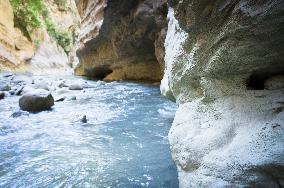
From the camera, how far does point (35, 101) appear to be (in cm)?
621

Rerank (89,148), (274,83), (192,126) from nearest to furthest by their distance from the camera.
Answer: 1. (274,83)
2. (192,126)
3. (89,148)

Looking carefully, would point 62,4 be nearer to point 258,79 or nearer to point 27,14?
point 27,14

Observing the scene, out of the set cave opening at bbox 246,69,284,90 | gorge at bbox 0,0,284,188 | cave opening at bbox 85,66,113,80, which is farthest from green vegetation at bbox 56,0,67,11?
cave opening at bbox 246,69,284,90

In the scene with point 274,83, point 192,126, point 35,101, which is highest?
point 274,83

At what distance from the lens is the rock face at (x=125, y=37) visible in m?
10.0

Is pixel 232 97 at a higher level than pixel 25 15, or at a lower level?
lower

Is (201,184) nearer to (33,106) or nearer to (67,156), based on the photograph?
(67,156)

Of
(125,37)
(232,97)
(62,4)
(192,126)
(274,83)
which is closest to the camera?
(274,83)

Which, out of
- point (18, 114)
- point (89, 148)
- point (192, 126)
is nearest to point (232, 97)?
point (192, 126)

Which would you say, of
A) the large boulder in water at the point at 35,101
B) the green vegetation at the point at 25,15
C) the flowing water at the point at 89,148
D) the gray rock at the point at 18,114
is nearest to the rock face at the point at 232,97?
the flowing water at the point at 89,148

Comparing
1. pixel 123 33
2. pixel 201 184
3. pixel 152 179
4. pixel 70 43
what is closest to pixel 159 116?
pixel 152 179

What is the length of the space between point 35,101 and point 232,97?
4977 millimetres

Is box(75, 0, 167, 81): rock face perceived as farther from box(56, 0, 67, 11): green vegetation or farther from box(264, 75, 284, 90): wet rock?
box(56, 0, 67, 11): green vegetation

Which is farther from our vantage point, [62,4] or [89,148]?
[62,4]
